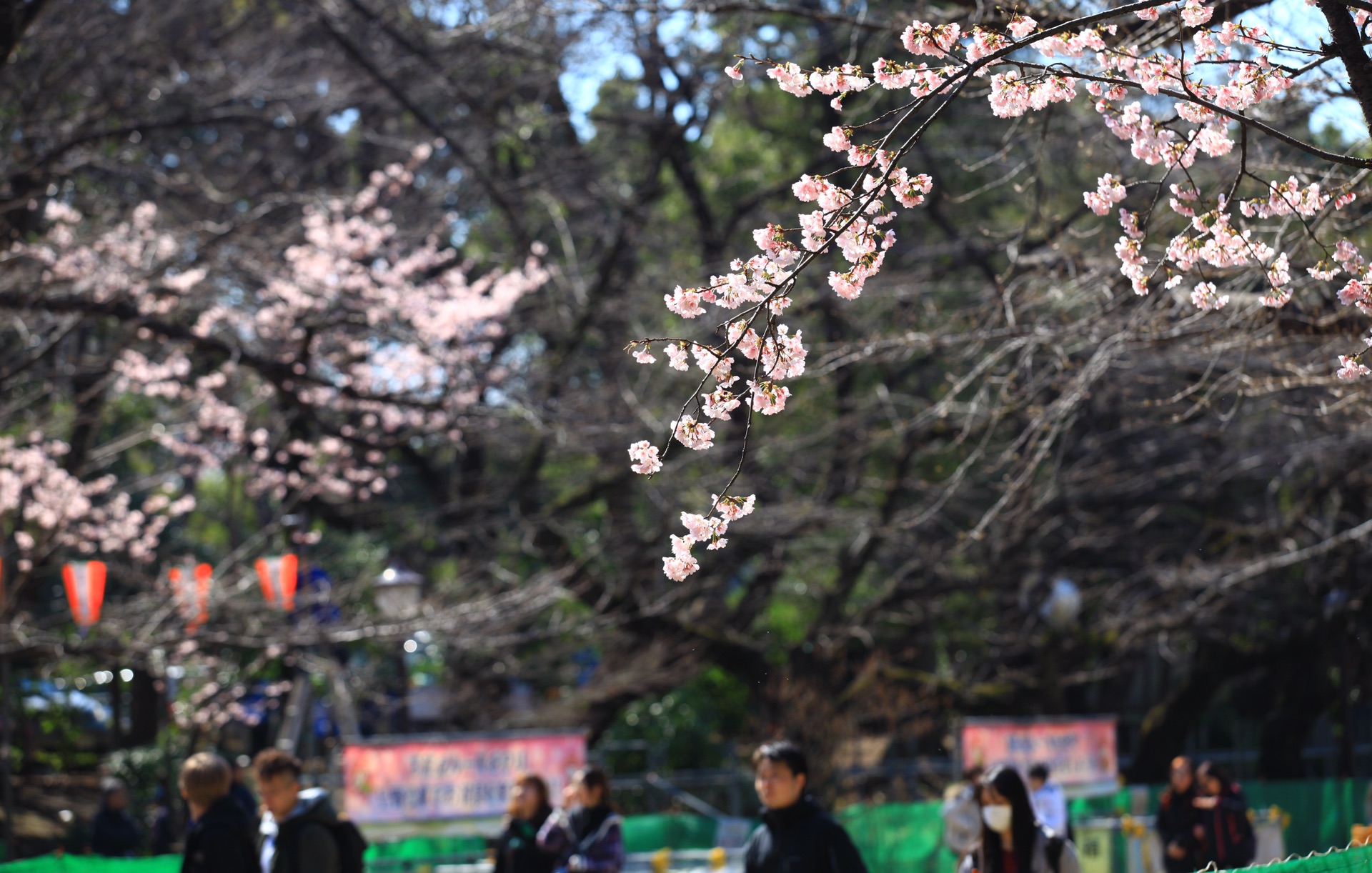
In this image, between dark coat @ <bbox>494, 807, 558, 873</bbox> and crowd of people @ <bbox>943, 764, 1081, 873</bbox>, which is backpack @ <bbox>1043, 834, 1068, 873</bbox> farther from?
dark coat @ <bbox>494, 807, 558, 873</bbox>

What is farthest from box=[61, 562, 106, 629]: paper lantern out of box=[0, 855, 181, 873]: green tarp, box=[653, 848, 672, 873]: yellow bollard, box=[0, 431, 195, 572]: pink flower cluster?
box=[653, 848, 672, 873]: yellow bollard

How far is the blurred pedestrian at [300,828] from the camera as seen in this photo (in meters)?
5.42

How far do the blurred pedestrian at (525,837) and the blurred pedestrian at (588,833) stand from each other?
0.05 metres

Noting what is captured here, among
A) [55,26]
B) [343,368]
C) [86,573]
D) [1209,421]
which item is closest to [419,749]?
[86,573]

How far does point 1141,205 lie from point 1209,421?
602 cm

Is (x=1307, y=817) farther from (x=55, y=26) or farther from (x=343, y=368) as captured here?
(x=55, y=26)

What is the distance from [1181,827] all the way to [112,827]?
8899 mm

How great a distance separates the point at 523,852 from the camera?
23.7 feet

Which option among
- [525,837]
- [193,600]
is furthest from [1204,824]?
[193,600]

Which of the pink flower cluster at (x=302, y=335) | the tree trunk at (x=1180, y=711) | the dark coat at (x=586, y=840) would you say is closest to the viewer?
the dark coat at (x=586, y=840)

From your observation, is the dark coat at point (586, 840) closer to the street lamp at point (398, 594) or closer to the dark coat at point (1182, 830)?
the dark coat at point (1182, 830)

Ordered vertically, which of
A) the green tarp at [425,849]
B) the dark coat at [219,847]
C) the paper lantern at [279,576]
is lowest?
the green tarp at [425,849]

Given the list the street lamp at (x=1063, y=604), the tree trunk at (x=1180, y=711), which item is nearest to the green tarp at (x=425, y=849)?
the street lamp at (x=1063, y=604)

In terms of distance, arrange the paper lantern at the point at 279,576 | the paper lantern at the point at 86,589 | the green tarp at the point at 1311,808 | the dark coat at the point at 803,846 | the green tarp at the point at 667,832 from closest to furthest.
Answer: the dark coat at the point at 803,846 → the paper lantern at the point at 86,589 → the green tarp at the point at 667,832 → the paper lantern at the point at 279,576 → the green tarp at the point at 1311,808
